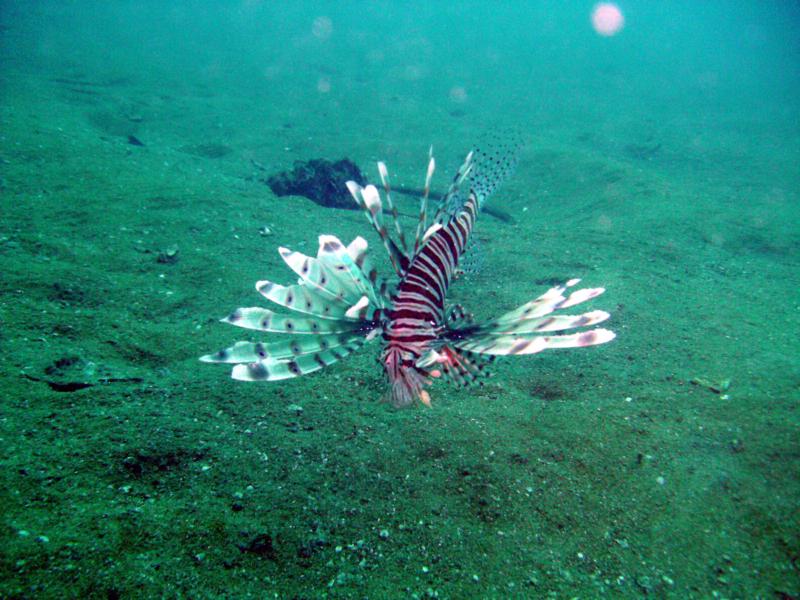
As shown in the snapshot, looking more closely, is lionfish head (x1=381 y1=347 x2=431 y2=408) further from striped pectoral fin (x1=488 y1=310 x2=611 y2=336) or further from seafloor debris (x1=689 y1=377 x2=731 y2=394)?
seafloor debris (x1=689 y1=377 x2=731 y2=394)

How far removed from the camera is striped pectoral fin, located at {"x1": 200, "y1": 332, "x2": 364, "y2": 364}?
199 centimetres

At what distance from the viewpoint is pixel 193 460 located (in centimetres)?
243

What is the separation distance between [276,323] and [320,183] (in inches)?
282

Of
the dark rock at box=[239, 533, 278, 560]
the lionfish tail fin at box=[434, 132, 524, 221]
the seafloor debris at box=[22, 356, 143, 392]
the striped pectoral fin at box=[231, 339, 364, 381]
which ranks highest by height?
the lionfish tail fin at box=[434, 132, 524, 221]

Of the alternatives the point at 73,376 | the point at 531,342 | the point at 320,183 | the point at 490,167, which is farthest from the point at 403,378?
the point at 320,183

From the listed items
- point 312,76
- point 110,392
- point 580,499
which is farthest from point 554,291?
point 312,76

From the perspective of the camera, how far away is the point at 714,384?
3299 millimetres

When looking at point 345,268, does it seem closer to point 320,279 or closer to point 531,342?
point 320,279

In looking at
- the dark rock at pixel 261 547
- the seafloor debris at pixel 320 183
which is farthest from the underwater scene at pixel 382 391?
the seafloor debris at pixel 320 183

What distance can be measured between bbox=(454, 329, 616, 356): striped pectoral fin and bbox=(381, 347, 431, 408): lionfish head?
0.31m

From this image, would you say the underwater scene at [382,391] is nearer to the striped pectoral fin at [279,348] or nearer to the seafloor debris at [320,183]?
the striped pectoral fin at [279,348]

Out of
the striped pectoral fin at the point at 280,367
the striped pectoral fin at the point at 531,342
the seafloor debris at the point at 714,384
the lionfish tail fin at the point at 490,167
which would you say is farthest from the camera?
the lionfish tail fin at the point at 490,167

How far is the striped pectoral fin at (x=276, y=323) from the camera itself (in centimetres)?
209

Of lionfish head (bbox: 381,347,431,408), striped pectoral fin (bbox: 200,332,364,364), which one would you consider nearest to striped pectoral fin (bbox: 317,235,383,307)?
striped pectoral fin (bbox: 200,332,364,364)
